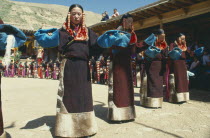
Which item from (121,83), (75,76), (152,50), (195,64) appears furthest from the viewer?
(195,64)

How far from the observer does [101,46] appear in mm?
2955

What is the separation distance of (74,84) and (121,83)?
0.98 metres

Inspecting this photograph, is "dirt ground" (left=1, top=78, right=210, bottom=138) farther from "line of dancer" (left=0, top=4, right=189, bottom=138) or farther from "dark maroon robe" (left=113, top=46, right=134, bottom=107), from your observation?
"dark maroon robe" (left=113, top=46, right=134, bottom=107)

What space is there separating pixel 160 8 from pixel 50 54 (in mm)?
7243

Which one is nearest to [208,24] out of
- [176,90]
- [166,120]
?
[176,90]

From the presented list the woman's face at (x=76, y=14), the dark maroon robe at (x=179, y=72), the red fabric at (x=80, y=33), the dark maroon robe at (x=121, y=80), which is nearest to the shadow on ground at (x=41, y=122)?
the dark maroon robe at (x=121, y=80)

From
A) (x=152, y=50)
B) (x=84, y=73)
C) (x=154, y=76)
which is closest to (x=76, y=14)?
(x=84, y=73)

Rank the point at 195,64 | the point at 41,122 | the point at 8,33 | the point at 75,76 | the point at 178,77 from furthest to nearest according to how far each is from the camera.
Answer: the point at 195,64
the point at 178,77
the point at 41,122
the point at 75,76
the point at 8,33

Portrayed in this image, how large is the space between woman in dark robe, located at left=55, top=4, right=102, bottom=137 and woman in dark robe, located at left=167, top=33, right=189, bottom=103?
10.3 ft

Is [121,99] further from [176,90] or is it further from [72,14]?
[176,90]

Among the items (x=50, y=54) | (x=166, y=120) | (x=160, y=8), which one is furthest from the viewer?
(x=160, y=8)

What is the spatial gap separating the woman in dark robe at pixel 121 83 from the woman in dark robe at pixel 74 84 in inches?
26.8

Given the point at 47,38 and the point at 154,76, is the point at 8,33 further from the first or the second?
the point at 154,76

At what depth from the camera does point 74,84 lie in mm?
2867
